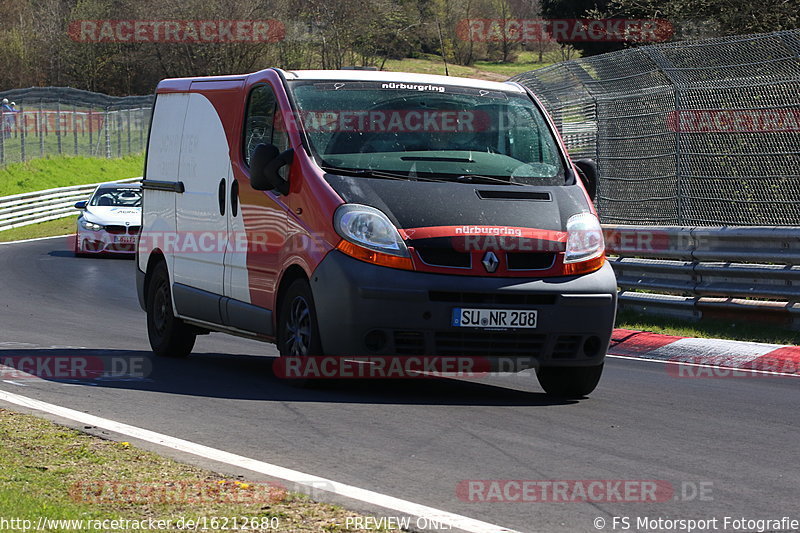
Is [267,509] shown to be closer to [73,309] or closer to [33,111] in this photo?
[73,309]

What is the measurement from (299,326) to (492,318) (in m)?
1.25

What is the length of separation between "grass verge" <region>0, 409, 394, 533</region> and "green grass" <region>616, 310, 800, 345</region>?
707 cm

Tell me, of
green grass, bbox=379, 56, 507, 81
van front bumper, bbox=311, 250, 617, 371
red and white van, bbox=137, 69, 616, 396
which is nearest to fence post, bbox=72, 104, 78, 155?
green grass, bbox=379, 56, 507, 81

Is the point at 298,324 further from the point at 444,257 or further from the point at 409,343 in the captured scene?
the point at 444,257

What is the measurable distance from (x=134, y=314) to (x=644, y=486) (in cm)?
1075

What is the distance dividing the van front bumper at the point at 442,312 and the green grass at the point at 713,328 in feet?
13.6

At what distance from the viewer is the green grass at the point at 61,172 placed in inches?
1908

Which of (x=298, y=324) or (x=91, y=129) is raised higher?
(x=298, y=324)

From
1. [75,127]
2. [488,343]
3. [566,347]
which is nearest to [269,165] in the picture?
[488,343]

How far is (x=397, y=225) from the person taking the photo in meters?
7.79

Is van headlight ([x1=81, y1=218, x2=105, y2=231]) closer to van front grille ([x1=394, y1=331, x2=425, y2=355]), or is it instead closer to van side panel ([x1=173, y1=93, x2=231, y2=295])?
van side panel ([x1=173, y1=93, x2=231, y2=295])

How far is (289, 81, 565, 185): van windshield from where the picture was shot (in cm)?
834

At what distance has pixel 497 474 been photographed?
575cm

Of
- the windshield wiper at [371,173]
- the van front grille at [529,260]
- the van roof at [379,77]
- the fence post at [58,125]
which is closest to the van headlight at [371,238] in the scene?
the windshield wiper at [371,173]
